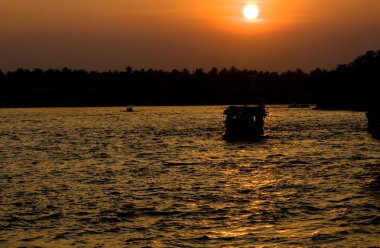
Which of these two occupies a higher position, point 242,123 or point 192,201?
point 242,123

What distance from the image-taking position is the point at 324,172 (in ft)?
152

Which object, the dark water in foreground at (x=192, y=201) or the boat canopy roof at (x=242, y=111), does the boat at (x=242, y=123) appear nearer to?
the boat canopy roof at (x=242, y=111)

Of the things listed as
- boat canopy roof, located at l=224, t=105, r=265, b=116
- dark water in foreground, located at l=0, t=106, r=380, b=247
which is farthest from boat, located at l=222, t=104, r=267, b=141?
dark water in foreground, located at l=0, t=106, r=380, b=247

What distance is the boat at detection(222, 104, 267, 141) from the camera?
3379 inches

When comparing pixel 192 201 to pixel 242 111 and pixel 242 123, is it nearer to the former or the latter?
pixel 242 111

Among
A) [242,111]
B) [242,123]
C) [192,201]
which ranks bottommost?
[192,201]

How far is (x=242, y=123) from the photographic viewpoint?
3440 inches

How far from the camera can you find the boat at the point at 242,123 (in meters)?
85.8

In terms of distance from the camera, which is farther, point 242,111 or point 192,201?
point 242,111

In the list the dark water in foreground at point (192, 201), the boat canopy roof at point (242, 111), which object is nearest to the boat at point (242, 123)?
the boat canopy roof at point (242, 111)

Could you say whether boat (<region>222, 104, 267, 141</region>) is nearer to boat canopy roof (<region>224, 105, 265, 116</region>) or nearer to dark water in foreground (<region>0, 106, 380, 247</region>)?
boat canopy roof (<region>224, 105, 265, 116</region>)

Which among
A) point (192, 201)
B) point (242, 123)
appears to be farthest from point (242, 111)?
point (192, 201)

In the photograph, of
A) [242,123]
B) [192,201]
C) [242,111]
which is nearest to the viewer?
[192,201]

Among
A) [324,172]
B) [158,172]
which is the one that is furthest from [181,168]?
[324,172]
